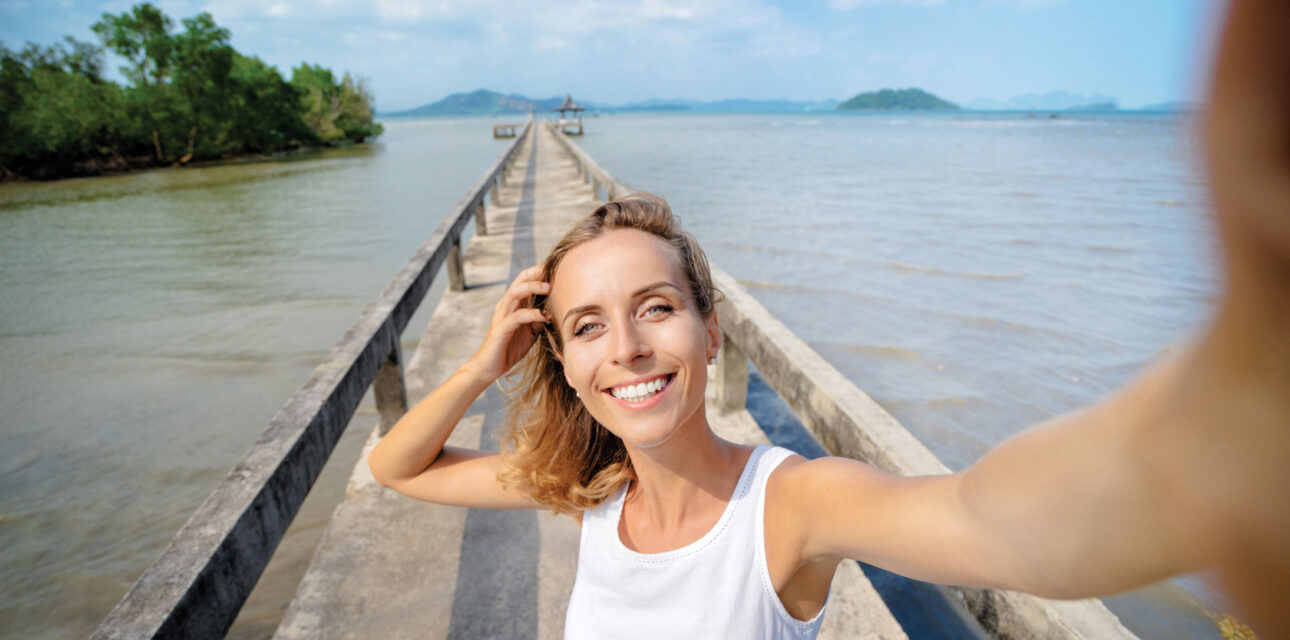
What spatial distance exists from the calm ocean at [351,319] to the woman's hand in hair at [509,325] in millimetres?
1337

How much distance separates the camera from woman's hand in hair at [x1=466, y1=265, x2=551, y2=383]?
5.78ft

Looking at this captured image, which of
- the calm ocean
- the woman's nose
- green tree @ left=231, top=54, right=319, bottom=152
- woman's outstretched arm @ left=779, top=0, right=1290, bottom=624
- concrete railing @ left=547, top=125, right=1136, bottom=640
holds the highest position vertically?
green tree @ left=231, top=54, right=319, bottom=152

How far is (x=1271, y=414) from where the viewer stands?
397mm

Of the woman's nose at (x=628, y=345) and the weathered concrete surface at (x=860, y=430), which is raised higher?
the woman's nose at (x=628, y=345)

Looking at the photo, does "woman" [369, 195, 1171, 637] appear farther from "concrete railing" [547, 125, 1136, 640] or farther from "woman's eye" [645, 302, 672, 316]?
"concrete railing" [547, 125, 1136, 640]

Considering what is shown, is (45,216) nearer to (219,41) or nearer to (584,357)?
(584,357)

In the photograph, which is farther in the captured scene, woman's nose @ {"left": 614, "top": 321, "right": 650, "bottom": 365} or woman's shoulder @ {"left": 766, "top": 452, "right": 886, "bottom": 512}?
woman's nose @ {"left": 614, "top": 321, "right": 650, "bottom": 365}

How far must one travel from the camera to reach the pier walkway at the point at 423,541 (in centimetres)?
143

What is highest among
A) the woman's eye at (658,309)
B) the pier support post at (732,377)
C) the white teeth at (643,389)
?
the woman's eye at (658,309)

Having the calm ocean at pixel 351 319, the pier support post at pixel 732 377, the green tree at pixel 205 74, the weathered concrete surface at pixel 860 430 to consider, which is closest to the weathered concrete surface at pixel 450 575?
the pier support post at pixel 732 377

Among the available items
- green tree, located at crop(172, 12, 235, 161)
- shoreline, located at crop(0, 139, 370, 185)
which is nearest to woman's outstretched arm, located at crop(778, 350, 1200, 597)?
shoreline, located at crop(0, 139, 370, 185)

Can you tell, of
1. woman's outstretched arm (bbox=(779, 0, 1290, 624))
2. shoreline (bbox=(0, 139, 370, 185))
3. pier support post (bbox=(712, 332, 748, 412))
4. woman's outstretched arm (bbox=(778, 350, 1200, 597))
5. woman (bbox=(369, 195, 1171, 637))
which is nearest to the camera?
woman's outstretched arm (bbox=(779, 0, 1290, 624))

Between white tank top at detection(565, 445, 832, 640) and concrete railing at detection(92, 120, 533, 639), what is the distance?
2.53ft

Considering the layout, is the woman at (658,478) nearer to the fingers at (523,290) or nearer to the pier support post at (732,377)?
the fingers at (523,290)
